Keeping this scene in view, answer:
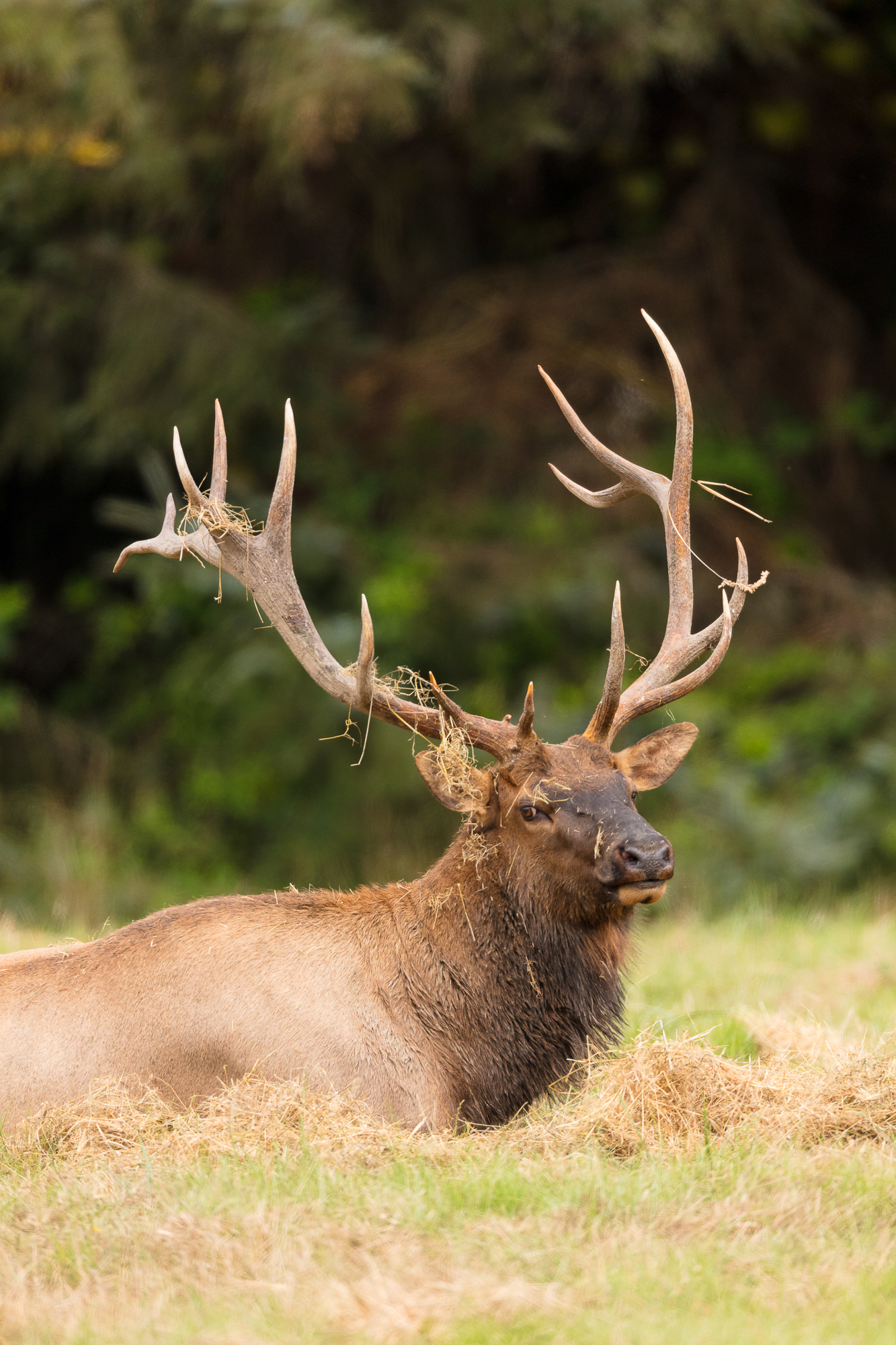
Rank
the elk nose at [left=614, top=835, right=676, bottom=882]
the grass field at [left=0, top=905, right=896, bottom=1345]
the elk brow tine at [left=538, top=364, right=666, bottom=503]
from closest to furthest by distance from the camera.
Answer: the grass field at [left=0, top=905, right=896, bottom=1345]
the elk nose at [left=614, top=835, right=676, bottom=882]
the elk brow tine at [left=538, top=364, right=666, bottom=503]

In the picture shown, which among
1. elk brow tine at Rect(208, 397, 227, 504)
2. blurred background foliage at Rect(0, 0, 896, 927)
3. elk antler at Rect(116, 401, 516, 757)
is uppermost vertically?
elk brow tine at Rect(208, 397, 227, 504)

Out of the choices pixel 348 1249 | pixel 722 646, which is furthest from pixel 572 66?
pixel 348 1249

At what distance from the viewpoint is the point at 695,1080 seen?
12.7ft

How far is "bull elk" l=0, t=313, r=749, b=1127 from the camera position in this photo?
398cm

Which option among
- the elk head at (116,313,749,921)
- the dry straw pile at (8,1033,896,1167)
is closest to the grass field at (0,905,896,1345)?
the dry straw pile at (8,1033,896,1167)

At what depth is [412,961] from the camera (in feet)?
13.9

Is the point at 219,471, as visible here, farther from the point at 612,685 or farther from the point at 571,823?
the point at 571,823

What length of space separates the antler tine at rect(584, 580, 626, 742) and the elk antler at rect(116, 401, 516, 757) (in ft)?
0.83

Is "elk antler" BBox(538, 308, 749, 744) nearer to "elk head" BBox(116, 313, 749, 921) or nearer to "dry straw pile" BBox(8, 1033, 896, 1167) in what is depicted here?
"elk head" BBox(116, 313, 749, 921)

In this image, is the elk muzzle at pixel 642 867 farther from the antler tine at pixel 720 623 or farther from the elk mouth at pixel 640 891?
the antler tine at pixel 720 623

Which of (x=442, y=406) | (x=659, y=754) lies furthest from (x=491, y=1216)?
(x=442, y=406)

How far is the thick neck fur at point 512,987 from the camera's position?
4.14 m

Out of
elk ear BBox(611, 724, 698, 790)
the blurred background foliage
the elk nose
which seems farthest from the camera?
the blurred background foliage

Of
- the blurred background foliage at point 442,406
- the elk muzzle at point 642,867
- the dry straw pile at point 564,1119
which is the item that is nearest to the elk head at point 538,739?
the elk muzzle at point 642,867
